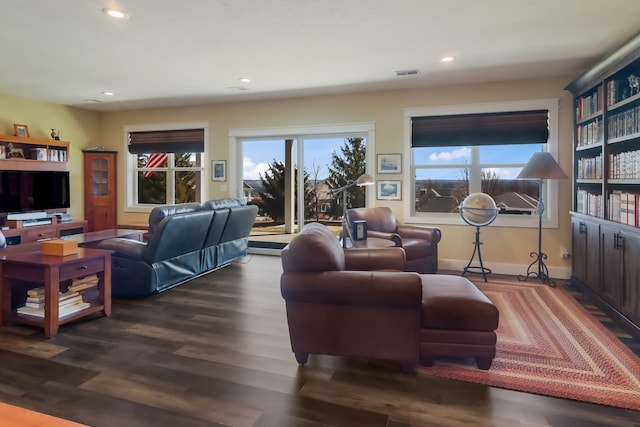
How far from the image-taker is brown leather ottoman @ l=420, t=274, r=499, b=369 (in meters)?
2.46

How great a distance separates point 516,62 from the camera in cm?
439

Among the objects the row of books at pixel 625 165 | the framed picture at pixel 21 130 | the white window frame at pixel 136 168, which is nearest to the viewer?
the row of books at pixel 625 165

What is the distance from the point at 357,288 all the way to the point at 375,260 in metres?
0.87

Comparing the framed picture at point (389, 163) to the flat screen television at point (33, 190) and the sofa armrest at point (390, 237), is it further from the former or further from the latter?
A: the flat screen television at point (33, 190)

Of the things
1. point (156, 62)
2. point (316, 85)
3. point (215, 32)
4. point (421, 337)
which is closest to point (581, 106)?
point (316, 85)

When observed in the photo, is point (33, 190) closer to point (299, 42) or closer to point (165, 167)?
point (165, 167)

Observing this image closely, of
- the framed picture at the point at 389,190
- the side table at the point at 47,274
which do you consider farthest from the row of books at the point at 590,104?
the side table at the point at 47,274

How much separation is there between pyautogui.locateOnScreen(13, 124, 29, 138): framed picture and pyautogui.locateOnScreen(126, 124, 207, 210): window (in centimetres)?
160

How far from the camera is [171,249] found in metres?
4.26

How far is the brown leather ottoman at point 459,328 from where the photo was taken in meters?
2.46

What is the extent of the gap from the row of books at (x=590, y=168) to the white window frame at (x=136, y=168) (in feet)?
18.2

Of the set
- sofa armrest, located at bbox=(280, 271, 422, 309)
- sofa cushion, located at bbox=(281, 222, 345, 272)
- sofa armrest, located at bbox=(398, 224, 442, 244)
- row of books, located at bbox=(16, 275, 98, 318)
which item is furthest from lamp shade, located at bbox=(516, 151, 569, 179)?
row of books, located at bbox=(16, 275, 98, 318)

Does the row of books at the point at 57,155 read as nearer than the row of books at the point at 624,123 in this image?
No

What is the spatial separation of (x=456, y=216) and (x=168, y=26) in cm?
424
